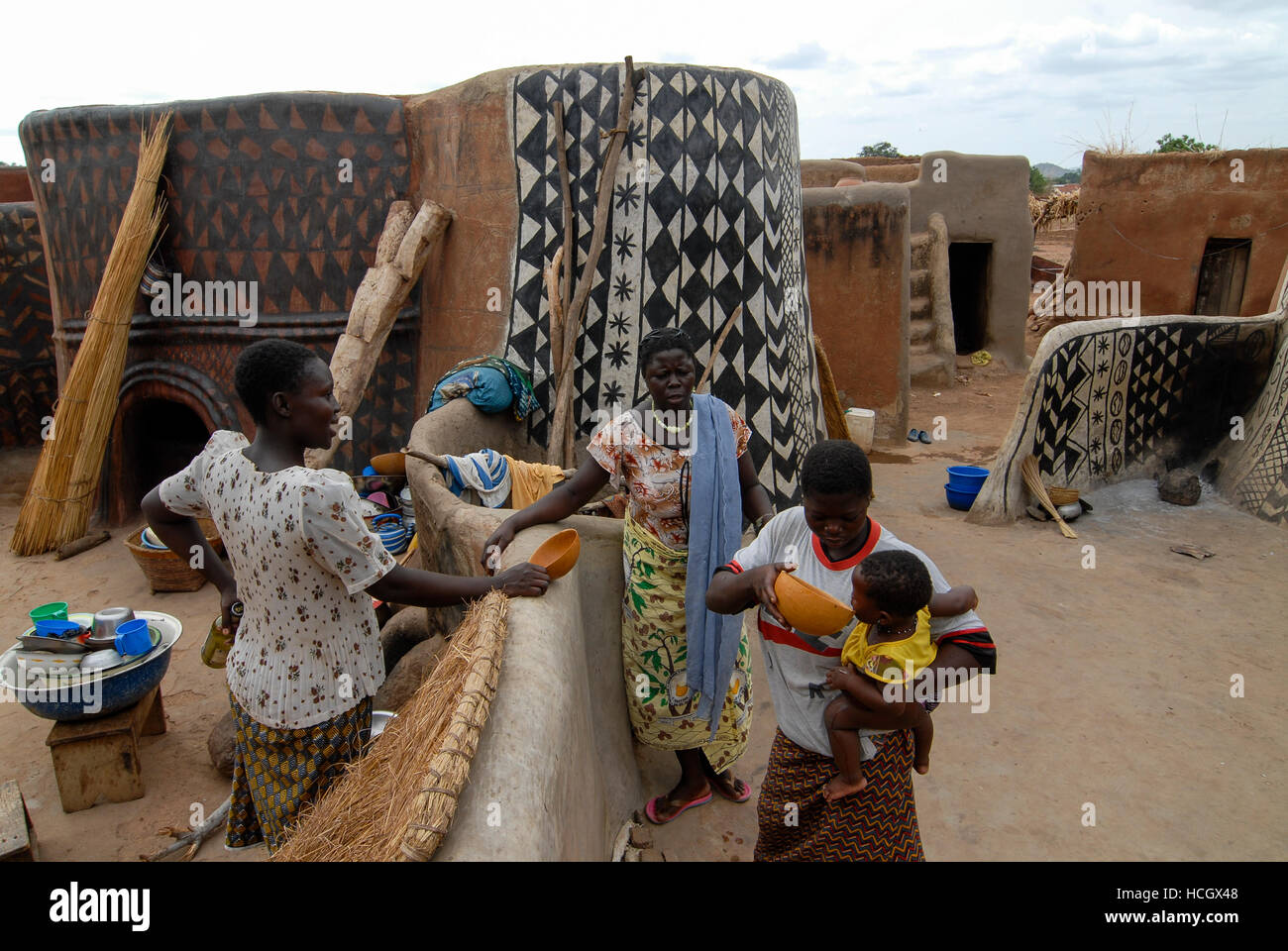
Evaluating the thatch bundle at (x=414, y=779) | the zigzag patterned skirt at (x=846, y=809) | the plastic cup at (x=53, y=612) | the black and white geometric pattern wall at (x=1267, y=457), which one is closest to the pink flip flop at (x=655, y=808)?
the zigzag patterned skirt at (x=846, y=809)

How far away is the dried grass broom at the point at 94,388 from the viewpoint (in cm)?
679

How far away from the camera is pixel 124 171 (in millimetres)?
7074

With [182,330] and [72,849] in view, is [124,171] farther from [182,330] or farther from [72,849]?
[72,849]

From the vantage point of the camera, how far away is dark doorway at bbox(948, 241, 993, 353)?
43.8 ft

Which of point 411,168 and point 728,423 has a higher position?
point 411,168

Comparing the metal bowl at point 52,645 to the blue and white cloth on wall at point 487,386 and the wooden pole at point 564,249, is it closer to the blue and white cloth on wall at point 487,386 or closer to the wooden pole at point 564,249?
the blue and white cloth on wall at point 487,386

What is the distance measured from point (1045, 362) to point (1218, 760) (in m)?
3.88

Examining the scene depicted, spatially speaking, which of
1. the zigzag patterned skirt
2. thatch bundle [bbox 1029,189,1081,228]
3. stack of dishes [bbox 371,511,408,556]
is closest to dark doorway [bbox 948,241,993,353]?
thatch bundle [bbox 1029,189,1081,228]

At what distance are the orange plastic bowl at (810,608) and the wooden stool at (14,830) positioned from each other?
134 inches

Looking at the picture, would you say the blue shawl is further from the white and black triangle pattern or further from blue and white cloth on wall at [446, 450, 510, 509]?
the white and black triangle pattern

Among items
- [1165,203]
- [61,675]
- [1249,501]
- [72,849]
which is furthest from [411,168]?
[1165,203]

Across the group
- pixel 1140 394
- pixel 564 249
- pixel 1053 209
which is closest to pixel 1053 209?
pixel 1053 209

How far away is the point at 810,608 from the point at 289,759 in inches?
61.8

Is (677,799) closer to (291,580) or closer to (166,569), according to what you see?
(291,580)
